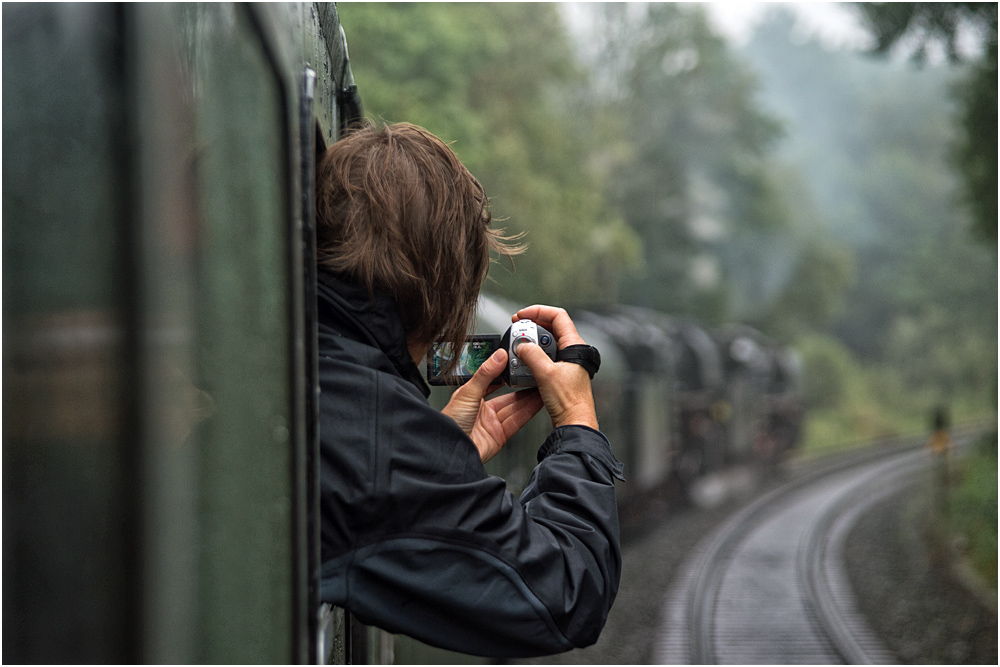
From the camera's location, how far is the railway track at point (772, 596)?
7.24 m

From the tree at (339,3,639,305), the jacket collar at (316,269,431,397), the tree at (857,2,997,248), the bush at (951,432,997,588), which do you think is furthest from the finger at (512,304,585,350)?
the tree at (857,2,997,248)

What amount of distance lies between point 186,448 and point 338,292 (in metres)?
0.63

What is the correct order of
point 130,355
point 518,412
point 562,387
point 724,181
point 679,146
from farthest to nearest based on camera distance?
point 724,181 → point 679,146 → point 518,412 → point 562,387 → point 130,355

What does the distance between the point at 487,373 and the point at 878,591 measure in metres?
9.06

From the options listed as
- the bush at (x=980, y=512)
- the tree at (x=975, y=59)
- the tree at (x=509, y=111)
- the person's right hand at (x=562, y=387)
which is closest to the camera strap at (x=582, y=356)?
the person's right hand at (x=562, y=387)

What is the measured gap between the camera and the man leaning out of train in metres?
1.24

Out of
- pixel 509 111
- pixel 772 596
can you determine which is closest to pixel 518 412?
pixel 772 596

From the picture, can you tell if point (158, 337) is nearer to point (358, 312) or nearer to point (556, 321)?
point (358, 312)

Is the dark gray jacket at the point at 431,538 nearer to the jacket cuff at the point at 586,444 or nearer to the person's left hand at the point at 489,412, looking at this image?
the jacket cuff at the point at 586,444

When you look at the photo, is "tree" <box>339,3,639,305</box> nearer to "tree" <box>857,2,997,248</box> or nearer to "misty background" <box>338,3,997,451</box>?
"misty background" <box>338,3,997,451</box>

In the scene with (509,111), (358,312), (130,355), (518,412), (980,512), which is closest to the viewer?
(130,355)

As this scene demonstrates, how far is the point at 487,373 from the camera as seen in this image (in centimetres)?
163

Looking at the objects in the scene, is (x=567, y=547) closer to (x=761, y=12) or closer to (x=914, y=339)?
(x=914, y=339)

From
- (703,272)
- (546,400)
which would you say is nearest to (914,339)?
(703,272)
